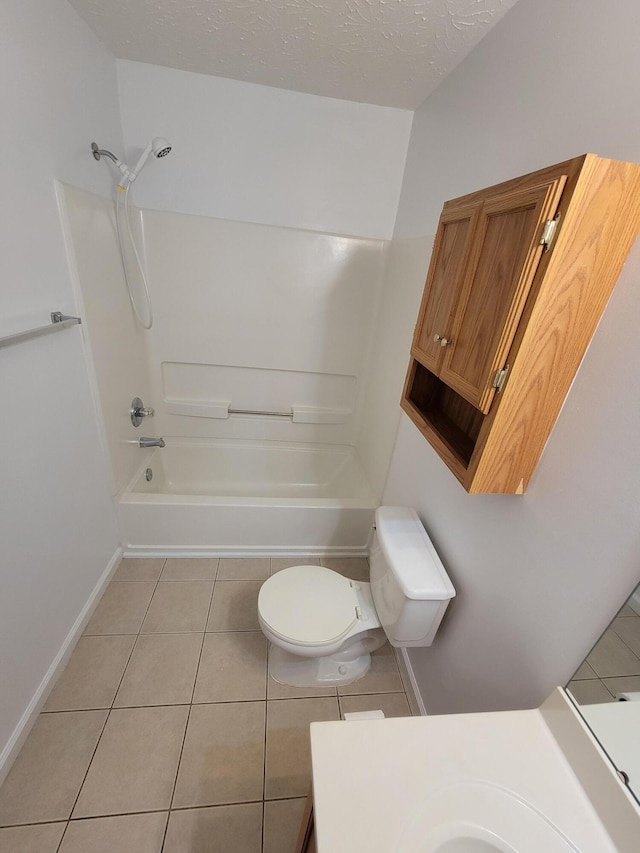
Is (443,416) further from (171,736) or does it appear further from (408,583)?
(171,736)

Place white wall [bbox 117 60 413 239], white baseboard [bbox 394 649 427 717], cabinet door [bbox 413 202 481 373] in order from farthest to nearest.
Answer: white wall [bbox 117 60 413 239] < white baseboard [bbox 394 649 427 717] < cabinet door [bbox 413 202 481 373]

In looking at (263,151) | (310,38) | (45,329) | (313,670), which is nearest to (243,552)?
(313,670)

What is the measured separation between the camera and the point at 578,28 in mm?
842

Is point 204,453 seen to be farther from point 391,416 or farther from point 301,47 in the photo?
point 301,47

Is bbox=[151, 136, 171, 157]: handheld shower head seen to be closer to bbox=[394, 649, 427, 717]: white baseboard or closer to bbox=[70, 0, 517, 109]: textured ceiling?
bbox=[70, 0, 517, 109]: textured ceiling

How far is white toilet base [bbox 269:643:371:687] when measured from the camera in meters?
1.51

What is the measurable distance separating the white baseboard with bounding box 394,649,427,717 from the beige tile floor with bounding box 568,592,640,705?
0.87 metres

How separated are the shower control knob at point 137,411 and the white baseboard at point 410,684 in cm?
178

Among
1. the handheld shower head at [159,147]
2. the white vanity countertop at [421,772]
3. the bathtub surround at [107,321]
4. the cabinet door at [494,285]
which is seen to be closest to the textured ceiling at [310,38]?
the handheld shower head at [159,147]

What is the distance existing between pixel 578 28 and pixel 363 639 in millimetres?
2040

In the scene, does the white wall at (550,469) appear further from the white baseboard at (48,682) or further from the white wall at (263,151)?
the white baseboard at (48,682)

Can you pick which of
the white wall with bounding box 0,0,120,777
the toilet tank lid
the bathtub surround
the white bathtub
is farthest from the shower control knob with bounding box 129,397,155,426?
the toilet tank lid

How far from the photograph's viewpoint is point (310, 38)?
1319 mm

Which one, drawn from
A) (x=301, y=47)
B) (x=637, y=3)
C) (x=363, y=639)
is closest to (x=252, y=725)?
(x=363, y=639)
